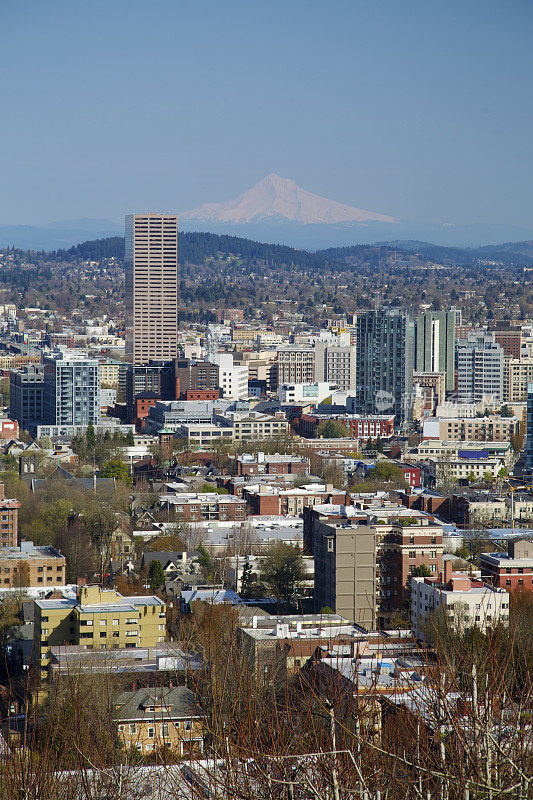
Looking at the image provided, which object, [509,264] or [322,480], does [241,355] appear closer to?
[322,480]

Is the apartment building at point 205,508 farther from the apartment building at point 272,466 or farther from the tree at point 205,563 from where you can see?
the apartment building at point 272,466

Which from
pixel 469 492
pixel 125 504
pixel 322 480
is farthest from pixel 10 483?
pixel 469 492

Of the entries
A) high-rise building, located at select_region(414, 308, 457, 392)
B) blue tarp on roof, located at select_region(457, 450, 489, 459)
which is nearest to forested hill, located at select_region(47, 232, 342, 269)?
high-rise building, located at select_region(414, 308, 457, 392)

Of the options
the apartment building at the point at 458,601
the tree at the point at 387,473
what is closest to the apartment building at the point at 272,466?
the tree at the point at 387,473

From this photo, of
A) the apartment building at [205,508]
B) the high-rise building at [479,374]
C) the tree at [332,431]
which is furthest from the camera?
the high-rise building at [479,374]

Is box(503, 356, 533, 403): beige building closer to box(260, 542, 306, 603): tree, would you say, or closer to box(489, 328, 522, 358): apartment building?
box(489, 328, 522, 358): apartment building

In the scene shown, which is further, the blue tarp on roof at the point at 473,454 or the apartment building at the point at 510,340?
the apartment building at the point at 510,340

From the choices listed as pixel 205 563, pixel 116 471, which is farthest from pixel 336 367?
pixel 205 563
